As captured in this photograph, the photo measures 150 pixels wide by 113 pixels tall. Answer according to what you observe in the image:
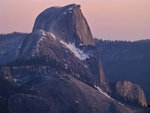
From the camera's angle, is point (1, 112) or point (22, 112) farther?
point (22, 112)

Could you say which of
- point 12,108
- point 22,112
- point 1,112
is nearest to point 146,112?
point 1,112

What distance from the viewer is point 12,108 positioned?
508 feet

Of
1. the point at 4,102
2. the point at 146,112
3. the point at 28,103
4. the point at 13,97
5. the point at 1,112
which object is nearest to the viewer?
the point at 146,112

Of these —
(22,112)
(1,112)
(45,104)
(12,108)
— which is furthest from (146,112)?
(45,104)

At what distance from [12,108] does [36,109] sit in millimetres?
24642

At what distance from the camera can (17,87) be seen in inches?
7082

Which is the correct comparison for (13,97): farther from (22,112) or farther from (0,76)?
(0,76)

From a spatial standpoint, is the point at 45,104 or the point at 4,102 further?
the point at 45,104

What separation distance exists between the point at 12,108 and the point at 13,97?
33.6 feet

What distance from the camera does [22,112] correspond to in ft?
554

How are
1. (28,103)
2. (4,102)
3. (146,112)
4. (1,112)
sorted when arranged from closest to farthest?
(146,112)
(1,112)
(4,102)
(28,103)

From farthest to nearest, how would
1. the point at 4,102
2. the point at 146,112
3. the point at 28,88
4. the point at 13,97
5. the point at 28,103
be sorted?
the point at 28,88, the point at 28,103, the point at 13,97, the point at 4,102, the point at 146,112

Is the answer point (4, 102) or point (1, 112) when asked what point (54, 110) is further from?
point (1, 112)

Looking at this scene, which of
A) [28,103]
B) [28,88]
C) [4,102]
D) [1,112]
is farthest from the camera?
[28,88]
